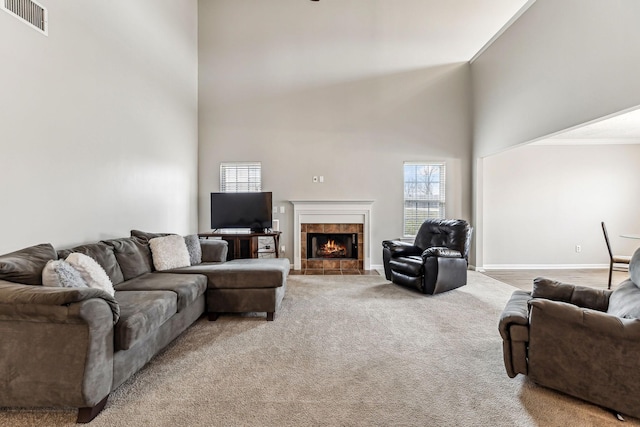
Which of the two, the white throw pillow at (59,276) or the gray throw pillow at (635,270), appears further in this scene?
the gray throw pillow at (635,270)

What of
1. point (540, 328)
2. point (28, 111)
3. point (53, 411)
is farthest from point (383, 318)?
point (28, 111)

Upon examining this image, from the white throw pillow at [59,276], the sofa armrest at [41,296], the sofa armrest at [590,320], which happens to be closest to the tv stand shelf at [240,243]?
Answer: the white throw pillow at [59,276]

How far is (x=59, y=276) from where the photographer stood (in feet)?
6.45

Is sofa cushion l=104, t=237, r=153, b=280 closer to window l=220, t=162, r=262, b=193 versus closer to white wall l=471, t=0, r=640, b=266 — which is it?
window l=220, t=162, r=262, b=193

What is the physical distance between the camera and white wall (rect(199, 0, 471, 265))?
20.0 feet

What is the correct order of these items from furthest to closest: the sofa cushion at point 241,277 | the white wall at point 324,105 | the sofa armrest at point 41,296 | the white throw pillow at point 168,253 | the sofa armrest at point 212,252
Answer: the white wall at point 324,105
the sofa armrest at point 212,252
the white throw pillow at point 168,253
the sofa cushion at point 241,277
the sofa armrest at point 41,296

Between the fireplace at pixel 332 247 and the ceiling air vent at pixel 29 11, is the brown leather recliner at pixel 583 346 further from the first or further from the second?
the ceiling air vent at pixel 29 11

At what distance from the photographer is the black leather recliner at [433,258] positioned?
4.22 m

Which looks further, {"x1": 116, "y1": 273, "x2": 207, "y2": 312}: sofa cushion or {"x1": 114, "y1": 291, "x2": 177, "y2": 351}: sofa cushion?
{"x1": 116, "y1": 273, "x2": 207, "y2": 312}: sofa cushion

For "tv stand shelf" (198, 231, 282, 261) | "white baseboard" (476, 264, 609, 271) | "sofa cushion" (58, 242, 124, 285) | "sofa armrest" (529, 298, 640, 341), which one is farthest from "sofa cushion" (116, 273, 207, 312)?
"white baseboard" (476, 264, 609, 271)

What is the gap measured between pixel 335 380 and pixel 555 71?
449cm

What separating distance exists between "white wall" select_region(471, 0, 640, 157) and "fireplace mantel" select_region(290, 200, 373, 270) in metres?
2.44

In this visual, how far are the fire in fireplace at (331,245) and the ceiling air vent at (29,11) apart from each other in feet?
15.1

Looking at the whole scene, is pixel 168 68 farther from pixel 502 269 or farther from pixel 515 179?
pixel 502 269
